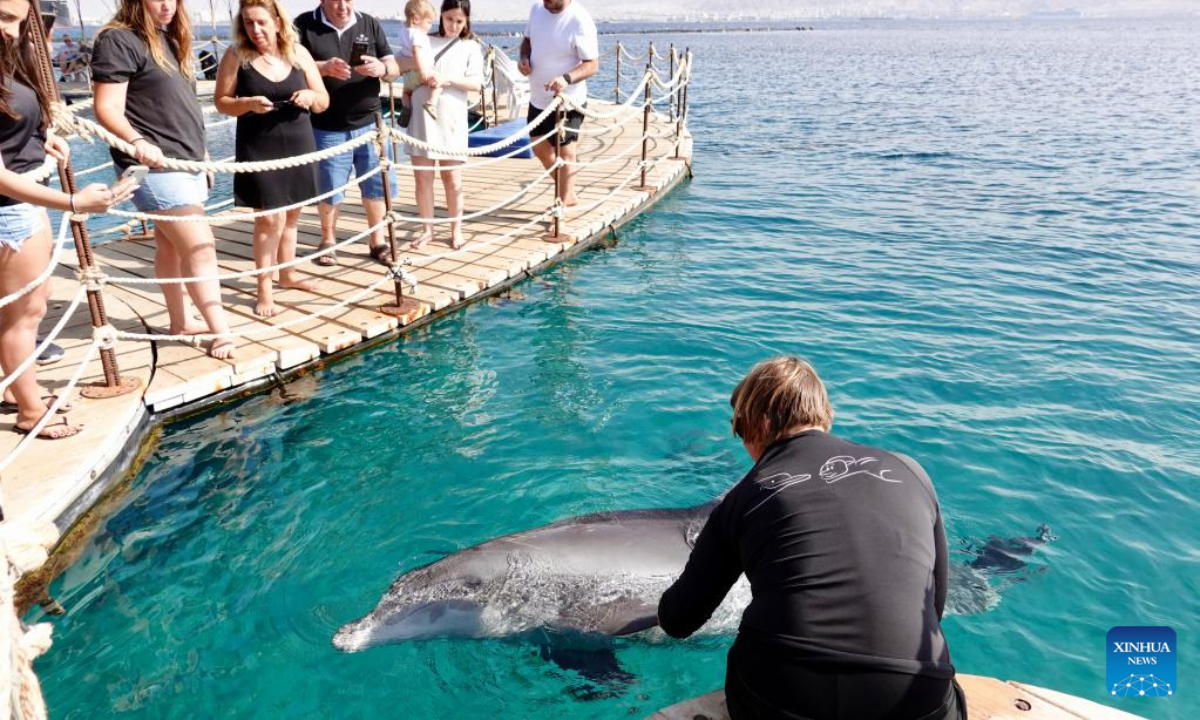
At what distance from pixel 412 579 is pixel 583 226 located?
6518 mm

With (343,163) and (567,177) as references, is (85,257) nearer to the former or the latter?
(343,163)

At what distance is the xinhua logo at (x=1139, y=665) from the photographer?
3.55 m

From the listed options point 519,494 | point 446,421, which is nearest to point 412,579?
point 519,494

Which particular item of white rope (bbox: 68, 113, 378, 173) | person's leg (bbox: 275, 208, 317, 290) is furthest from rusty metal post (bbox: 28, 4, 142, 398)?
person's leg (bbox: 275, 208, 317, 290)

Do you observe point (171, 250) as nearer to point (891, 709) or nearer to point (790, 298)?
point (891, 709)

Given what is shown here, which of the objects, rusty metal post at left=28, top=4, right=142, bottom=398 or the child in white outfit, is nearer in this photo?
rusty metal post at left=28, top=4, right=142, bottom=398

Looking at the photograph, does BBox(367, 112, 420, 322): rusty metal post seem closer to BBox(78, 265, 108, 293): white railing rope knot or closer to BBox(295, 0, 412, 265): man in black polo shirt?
BBox(295, 0, 412, 265): man in black polo shirt

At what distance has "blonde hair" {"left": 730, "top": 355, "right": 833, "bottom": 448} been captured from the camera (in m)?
2.61

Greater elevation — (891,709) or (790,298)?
(891,709)

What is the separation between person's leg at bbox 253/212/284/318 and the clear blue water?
84 centimetres

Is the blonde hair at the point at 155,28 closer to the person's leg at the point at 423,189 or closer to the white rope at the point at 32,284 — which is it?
the white rope at the point at 32,284

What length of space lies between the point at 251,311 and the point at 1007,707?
20.2 feet

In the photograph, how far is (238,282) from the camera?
7.54 metres

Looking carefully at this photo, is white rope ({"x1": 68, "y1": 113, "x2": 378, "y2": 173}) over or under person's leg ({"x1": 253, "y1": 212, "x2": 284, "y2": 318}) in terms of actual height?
over
